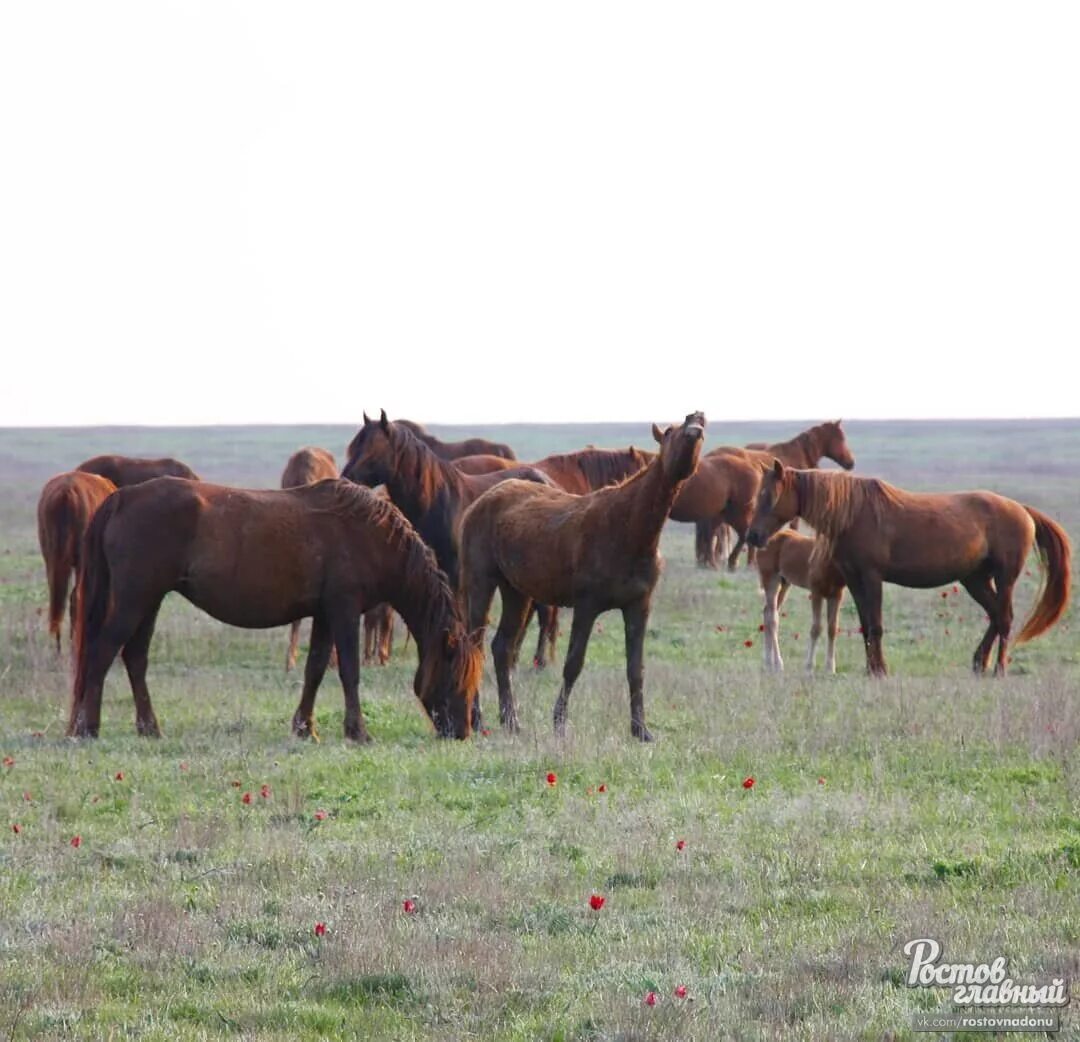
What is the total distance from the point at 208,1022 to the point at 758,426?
116 metres

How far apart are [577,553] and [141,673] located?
3193 millimetres

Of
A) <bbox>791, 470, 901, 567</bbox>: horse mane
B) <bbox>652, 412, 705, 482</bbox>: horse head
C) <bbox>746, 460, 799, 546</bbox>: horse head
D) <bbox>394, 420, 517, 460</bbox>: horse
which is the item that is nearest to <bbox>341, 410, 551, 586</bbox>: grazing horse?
<bbox>746, 460, 799, 546</bbox>: horse head

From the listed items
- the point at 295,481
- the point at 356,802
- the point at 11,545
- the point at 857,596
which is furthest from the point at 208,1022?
the point at 11,545

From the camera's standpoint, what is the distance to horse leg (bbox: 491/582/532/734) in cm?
1145

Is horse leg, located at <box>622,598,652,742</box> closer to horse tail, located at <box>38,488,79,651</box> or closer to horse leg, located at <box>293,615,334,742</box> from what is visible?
horse leg, located at <box>293,615,334,742</box>

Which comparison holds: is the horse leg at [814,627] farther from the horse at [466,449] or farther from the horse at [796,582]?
the horse at [466,449]

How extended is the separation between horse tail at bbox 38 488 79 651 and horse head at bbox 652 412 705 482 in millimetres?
6486

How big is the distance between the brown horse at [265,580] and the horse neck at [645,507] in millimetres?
1311

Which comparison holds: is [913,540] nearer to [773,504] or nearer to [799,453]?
[773,504]

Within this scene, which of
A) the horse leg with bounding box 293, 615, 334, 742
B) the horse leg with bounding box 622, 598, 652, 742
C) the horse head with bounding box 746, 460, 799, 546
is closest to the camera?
the horse leg with bounding box 622, 598, 652, 742

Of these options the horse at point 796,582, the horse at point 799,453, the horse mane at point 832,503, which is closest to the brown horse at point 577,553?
the horse mane at point 832,503

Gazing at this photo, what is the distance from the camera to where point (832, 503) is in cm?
1462

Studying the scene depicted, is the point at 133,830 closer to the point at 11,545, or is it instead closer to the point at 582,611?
the point at 582,611

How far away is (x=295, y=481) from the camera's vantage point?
16828 millimetres
